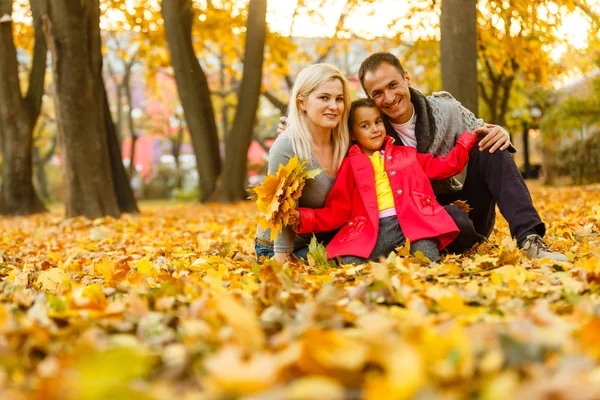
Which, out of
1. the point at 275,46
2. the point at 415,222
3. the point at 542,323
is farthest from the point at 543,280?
the point at 275,46

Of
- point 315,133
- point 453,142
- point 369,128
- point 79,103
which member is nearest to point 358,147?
point 369,128

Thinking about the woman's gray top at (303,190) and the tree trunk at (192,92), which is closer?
the woman's gray top at (303,190)

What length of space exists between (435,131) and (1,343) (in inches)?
126

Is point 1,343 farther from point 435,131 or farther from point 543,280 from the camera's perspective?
point 435,131

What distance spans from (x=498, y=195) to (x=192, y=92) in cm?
1024

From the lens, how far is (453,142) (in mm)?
4523

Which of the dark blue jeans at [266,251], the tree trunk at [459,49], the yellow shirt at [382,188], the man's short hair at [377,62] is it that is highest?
the tree trunk at [459,49]

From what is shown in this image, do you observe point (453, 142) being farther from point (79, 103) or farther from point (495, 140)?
point (79, 103)

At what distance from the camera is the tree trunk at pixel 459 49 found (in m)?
7.82

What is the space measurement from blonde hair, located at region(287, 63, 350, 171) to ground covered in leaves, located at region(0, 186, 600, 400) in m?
0.91

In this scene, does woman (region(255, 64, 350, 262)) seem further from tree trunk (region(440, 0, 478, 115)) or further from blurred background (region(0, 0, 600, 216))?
tree trunk (region(440, 0, 478, 115))

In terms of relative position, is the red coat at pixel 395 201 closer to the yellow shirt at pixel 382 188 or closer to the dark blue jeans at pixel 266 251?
the yellow shirt at pixel 382 188

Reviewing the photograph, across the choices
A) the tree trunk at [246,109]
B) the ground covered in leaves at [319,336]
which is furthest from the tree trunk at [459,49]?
the tree trunk at [246,109]

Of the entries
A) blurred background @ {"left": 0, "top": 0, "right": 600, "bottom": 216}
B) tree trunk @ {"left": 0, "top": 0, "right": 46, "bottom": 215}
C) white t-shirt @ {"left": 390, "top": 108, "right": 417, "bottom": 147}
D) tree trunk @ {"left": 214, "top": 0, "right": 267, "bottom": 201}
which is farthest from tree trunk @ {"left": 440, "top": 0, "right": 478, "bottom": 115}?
tree trunk @ {"left": 0, "top": 0, "right": 46, "bottom": 215}
